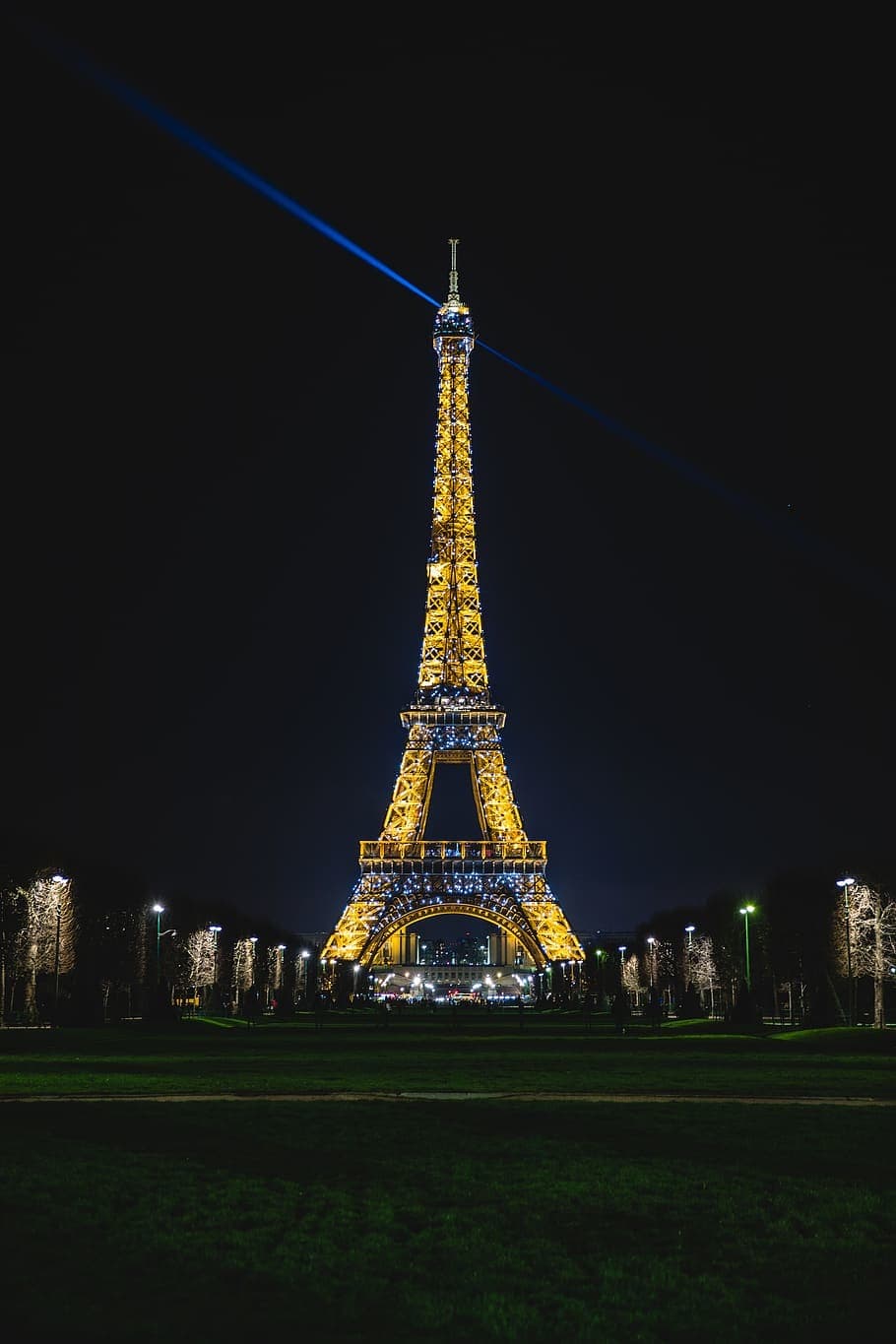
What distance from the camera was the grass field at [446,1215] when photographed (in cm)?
1081

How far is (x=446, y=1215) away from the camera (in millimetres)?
14078

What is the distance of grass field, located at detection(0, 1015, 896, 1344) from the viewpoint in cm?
1081

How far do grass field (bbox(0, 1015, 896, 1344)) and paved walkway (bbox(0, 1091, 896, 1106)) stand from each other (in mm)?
217

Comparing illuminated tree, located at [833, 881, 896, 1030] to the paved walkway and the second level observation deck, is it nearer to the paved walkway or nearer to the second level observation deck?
the second level observation deck

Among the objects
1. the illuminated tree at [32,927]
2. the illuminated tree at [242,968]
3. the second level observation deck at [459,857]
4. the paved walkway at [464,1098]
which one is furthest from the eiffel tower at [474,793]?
the paved walkway at [464,1098]

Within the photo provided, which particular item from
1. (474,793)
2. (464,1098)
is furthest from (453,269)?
(464,1098)

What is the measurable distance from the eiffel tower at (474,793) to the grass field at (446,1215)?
78.7 meters

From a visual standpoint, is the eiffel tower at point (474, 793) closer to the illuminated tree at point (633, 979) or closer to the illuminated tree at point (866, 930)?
the illuminated tree at point (633, 979)

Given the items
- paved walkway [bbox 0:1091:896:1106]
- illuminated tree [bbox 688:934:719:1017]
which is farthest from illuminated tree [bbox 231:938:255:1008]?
paved walkway [bbox 0:1091:896:1106]

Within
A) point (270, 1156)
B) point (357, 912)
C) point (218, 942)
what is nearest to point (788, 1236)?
point (270, 1156)

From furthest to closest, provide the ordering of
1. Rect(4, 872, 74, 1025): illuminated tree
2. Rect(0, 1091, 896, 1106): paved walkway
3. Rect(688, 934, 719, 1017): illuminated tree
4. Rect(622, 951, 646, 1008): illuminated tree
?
Rect(622, 951, 646, 1008): illuminated tree → Rect(688, 934, 719, 1017): illuminated tree → Rect(4, 872, 74, 1025): illuminated tree → Rect(0, 1091, 896, 1106): paved walkway

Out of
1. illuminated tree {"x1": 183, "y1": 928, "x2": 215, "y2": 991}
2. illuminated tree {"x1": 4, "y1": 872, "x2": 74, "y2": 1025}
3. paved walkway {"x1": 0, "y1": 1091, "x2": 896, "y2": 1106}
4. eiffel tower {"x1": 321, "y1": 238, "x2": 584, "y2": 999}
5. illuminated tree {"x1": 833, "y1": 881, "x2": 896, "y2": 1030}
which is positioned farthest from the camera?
eiffel tower {"x1": 321, "y1": 238, "x2": 584, "y2": 999}

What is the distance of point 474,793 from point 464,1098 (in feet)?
286

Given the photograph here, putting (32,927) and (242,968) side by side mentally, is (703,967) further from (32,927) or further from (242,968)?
(32,927)
